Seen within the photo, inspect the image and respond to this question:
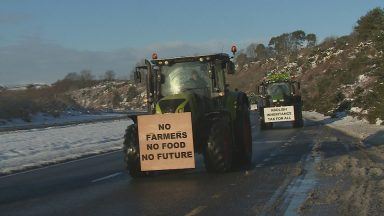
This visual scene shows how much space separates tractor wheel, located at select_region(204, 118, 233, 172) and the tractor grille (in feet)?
2.87

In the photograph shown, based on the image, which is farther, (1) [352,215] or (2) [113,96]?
(2) [113,96]

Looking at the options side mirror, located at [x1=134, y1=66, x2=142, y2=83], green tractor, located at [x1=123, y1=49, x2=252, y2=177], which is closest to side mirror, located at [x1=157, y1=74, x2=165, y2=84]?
green tractor, located at [x1=123, y1=49, x2=252, y2=177]

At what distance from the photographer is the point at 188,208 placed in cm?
899

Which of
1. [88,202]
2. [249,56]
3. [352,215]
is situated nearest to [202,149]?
[88,202]

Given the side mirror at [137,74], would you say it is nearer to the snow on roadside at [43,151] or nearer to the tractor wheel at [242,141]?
the tractor wheel at [242,141]

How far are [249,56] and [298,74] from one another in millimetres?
69734

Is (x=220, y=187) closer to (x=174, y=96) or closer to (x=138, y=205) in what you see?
(x=138, y=205)

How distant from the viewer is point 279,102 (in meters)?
34.3

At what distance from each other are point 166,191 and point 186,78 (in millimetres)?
4120

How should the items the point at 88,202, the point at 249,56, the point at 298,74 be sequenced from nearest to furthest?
the point at 88,202 < the point at 298,74 < the point at 249,56

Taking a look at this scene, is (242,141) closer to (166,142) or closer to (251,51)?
(166,142)

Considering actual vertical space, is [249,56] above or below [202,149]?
above

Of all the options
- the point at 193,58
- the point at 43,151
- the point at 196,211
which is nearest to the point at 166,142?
the point at 193,58

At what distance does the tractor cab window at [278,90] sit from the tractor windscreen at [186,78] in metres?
20.7
